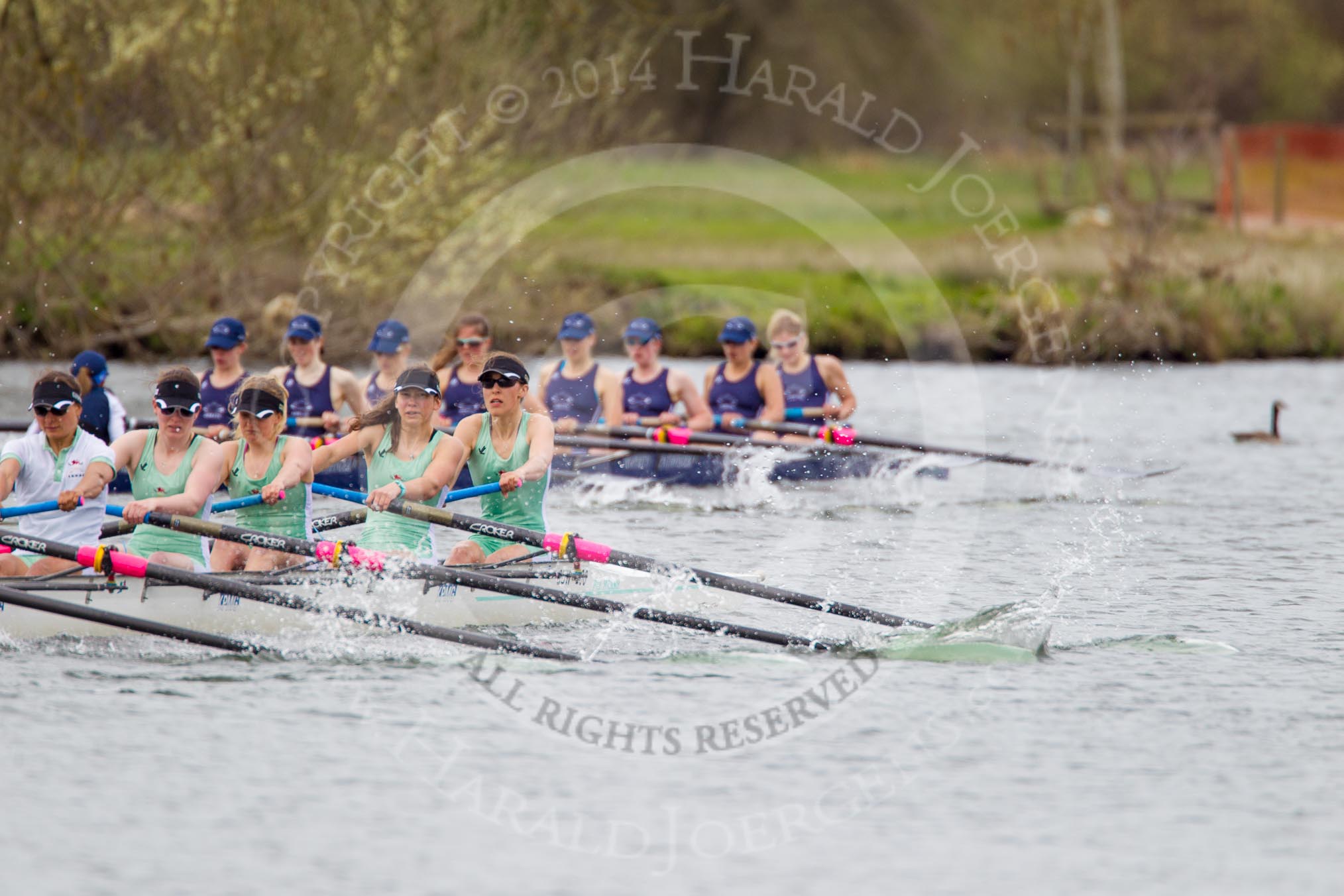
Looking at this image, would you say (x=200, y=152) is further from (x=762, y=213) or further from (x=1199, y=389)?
(x=762, y=213)

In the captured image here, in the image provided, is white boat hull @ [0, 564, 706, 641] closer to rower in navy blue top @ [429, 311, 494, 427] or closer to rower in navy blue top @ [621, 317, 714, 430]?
rower in navy blue top @ [429, 311, 494, 427]

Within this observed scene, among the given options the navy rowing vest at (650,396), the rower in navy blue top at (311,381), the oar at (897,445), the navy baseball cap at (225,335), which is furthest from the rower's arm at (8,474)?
the oar at (897,445)

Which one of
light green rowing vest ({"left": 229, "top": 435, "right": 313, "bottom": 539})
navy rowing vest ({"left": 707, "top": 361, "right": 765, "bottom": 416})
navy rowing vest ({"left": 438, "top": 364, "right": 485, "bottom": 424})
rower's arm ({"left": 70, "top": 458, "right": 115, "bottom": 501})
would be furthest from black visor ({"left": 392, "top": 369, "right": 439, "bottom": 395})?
navy rowing vest ({"left": 707, "top": 361, "right": 765, "bottom": 416})

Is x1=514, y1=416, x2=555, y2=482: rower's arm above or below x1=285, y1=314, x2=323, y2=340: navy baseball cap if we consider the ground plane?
below

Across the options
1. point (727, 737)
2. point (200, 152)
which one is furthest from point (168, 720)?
point (200, 152)

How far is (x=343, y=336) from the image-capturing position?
21266 millimetres

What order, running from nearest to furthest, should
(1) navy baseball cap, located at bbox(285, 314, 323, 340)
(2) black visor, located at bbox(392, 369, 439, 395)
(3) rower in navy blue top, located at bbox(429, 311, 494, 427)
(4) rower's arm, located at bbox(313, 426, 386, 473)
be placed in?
1. (2) black visor, located at bbox(392, 369, 439, 395)
2. (4) rower's arm, located at bbox(313, 426, 386, 473)
3. (1) navy baseball cap, located at bbox(285, 314, 323, 340)
4. (3) rower in navy blue top, located at bbox(429, 311, 494, 427)

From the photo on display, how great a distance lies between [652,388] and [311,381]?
3.03 meters

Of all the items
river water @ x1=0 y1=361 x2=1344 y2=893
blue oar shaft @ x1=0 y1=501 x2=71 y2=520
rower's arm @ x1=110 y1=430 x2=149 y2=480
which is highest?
rower's arm @ x1=110 y1=430 x2=149 y2=480

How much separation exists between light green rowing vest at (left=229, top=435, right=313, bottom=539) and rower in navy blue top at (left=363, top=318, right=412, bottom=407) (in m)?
4.03

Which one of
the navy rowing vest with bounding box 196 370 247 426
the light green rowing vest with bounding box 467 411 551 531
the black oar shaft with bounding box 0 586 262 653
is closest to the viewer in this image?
the black oar shaft with bounding box 0 586 262 653

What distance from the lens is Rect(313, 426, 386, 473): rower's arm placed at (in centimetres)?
966

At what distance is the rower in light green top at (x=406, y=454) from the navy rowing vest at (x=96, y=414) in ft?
11.2

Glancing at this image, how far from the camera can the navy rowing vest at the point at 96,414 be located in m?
12.5
